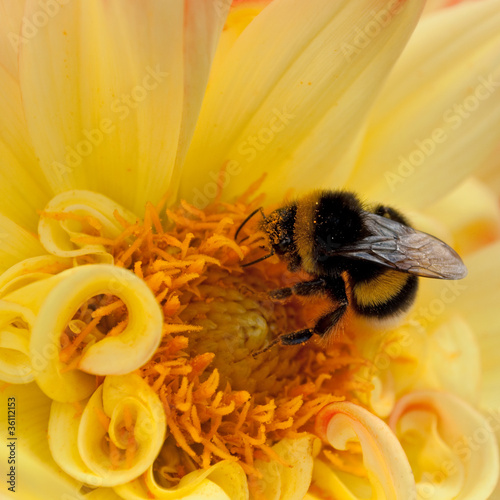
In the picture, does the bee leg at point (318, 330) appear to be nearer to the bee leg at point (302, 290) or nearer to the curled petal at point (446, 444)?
the bee leg at point (302, 290)

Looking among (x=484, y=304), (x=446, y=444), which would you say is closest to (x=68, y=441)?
(x=446, y=444)

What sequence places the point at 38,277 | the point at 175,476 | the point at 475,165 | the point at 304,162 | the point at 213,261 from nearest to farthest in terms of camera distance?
1. the point at 38,277
2. the point at 175,476
3. the point at 213,261
4. the point at 304,162
5. the point at 475,165

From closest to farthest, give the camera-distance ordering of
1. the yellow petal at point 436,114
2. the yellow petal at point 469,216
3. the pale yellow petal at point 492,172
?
the yellow petal at point 436,114 < the yellow petal at point 469,216 < the pale yellow petal at point 492,172

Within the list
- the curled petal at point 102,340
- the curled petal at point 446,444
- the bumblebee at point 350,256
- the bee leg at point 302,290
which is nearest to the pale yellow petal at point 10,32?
the curled petal at point 102,340

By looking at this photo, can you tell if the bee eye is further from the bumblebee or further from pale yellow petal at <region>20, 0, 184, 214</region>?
pale yellow petal at <region>20, 0, 184, 214</region>

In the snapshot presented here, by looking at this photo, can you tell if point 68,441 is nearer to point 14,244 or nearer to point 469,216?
point 14,244

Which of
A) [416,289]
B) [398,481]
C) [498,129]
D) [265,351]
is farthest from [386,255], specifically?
[498,129]

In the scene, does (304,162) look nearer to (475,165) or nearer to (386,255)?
(386,255)
